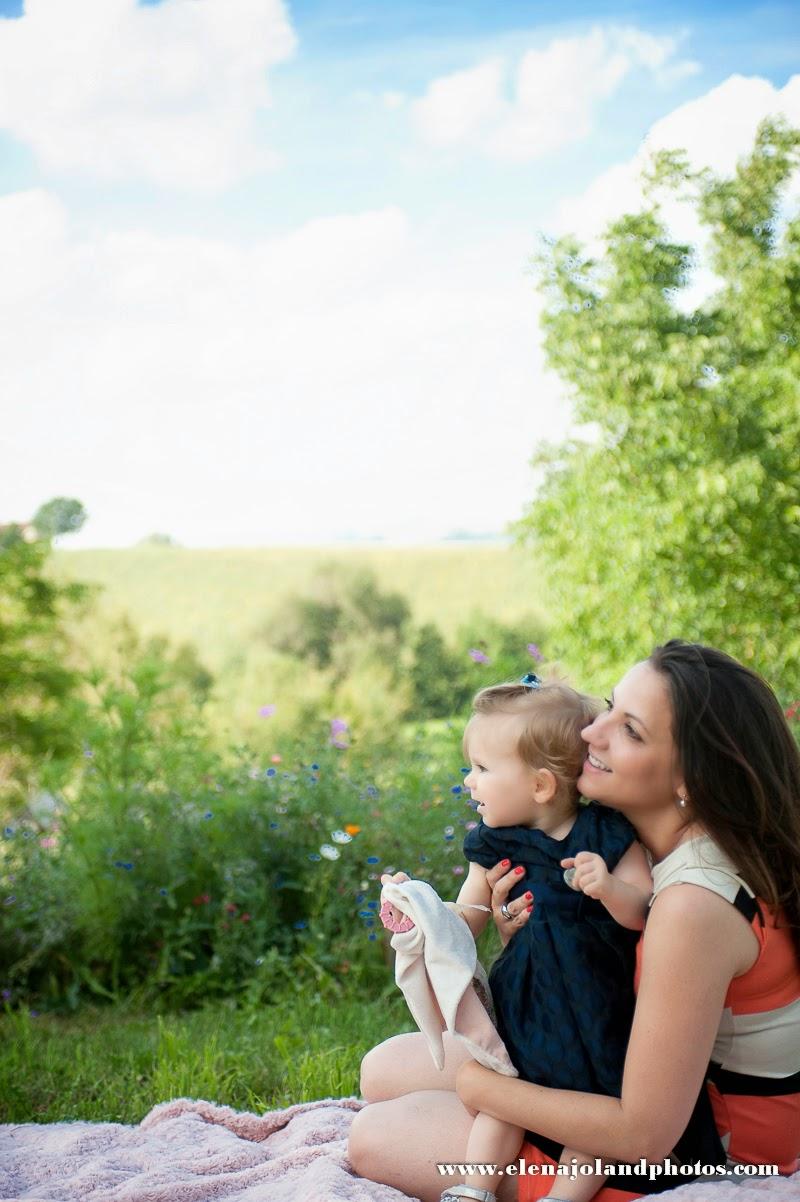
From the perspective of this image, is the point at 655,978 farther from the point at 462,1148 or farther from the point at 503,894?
the point at 462,1148

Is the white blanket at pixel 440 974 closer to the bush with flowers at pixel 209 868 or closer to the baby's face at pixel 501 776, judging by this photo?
the baby's face at pixel 501 776

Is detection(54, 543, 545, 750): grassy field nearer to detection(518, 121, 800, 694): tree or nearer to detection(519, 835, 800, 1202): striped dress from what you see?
detection(518, 121, 800, 694): tree

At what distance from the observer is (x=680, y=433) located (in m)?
6.93

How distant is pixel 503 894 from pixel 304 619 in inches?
410

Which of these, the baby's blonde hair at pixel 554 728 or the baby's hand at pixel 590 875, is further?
the baby's blonde hair at pixel 554 728

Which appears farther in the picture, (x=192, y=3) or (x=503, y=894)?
(x=192, y=3)

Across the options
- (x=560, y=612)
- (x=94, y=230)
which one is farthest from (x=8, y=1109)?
(x=94, y=230)

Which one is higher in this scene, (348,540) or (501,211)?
(501,211)

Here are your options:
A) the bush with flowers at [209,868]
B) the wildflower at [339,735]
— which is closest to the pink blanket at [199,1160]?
the bush with flowers at [209,868]

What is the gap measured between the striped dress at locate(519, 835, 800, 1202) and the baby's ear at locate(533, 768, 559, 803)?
182 millimetres

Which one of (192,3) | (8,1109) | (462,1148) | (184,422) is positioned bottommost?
(8,1109)

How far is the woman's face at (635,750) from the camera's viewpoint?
5.18 feet

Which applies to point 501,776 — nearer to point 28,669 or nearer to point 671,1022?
point 671,1022

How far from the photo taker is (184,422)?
13.9 metres
